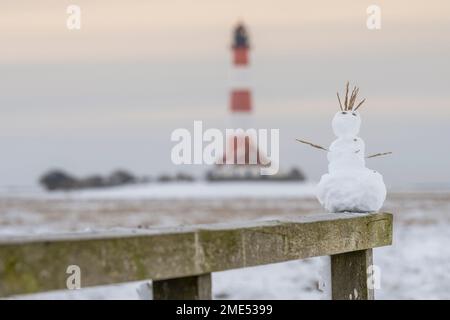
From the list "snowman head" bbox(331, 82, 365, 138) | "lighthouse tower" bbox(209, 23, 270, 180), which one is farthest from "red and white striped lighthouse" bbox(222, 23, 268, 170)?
"snowman head" bbox(331, 82, 365, 138)

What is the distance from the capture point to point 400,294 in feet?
40.9

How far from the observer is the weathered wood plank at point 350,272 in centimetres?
507

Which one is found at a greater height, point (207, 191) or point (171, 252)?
point (171, 252)

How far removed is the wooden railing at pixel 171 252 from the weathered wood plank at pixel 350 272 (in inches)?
5.3

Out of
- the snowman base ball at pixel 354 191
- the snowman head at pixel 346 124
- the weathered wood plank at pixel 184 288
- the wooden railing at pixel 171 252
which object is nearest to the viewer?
the wooden railing at pixel 171 252

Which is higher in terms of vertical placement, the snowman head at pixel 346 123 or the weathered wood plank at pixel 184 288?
the snowman head at pixel 346 123

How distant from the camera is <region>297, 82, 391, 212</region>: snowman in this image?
521 centimetres

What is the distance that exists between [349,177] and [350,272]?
22.5 inches

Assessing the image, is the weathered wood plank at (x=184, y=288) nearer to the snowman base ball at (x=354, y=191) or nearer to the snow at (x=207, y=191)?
the snowman base ball at (x=354, y=191)

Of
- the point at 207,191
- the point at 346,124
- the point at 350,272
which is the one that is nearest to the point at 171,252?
the point at 350,272

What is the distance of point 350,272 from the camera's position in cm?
Answer: 509

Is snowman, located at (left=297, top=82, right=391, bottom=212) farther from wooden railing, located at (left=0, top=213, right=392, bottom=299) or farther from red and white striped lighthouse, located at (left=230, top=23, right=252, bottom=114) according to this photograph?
red and white striped lighthouse, located at (left=230, top=23, right=252, bottom=114)

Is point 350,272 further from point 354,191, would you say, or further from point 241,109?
point 241,109

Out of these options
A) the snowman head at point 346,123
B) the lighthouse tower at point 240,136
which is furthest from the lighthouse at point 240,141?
the snowman head at point 346,123
